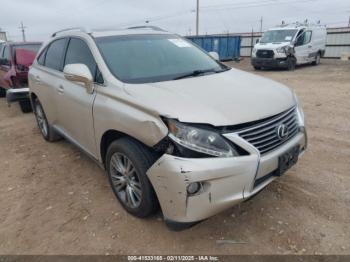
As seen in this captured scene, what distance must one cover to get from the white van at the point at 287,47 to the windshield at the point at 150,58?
1272cm

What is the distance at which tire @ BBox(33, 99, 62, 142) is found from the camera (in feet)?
16.1

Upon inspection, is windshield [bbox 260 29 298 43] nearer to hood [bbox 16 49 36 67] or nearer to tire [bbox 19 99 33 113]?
hood [bbox 16 49 36 67]

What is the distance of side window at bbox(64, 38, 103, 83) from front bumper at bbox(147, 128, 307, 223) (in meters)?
1.36

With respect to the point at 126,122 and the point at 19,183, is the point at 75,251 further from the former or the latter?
the point at 19,183

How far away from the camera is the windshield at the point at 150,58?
9.98 ft

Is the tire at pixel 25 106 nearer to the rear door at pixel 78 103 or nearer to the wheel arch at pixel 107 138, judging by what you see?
the rear door at pixel 78 103

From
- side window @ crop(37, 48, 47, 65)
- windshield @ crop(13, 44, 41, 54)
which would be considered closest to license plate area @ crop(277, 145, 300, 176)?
side window @ crop(37, 48, 47, 65)

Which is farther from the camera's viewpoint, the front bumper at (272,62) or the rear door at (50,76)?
the front bumper at (272,62)

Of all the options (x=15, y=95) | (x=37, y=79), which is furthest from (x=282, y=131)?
(x=15, y=95)

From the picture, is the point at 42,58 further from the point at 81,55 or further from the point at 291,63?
the point at 291,63

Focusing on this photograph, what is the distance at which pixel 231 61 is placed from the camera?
23.6 meters

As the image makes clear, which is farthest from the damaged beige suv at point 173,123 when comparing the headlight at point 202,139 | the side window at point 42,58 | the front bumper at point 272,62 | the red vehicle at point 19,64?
the front bumper at point 272,62

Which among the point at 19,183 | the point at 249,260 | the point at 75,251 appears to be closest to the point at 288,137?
Answer: the point at 249,260

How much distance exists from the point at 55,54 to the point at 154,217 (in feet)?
9.37
